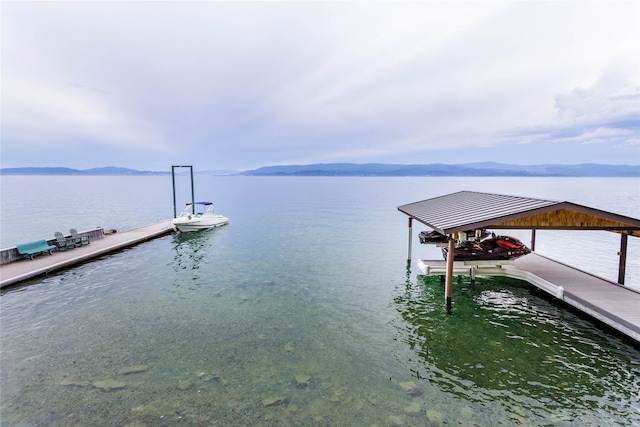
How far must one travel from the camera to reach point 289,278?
1541cm

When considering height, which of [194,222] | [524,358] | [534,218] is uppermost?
[534,218]

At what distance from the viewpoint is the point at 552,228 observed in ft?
34.8

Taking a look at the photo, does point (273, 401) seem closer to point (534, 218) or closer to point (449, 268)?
point (449, 268)

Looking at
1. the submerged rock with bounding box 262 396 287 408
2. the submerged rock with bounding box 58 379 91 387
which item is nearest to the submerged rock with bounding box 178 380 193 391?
the submerged rock with bounding box 262 396 287 408

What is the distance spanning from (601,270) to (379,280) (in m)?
13.0

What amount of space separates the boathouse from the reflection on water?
2.20 feet

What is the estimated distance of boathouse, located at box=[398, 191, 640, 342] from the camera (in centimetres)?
957

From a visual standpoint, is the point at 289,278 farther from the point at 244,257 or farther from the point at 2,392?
the point at 2,392

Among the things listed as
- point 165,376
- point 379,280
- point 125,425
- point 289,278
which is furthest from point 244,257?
point 125,425

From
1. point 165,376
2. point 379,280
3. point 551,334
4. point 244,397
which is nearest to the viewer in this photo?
point 244,397

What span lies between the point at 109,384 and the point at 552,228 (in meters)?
13.4

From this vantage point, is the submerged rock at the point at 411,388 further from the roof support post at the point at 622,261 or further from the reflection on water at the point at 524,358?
the roof support post at the point at 622,261

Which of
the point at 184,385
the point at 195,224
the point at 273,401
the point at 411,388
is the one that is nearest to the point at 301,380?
the point at 273,401

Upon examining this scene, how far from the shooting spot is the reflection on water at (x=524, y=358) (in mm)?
6512
